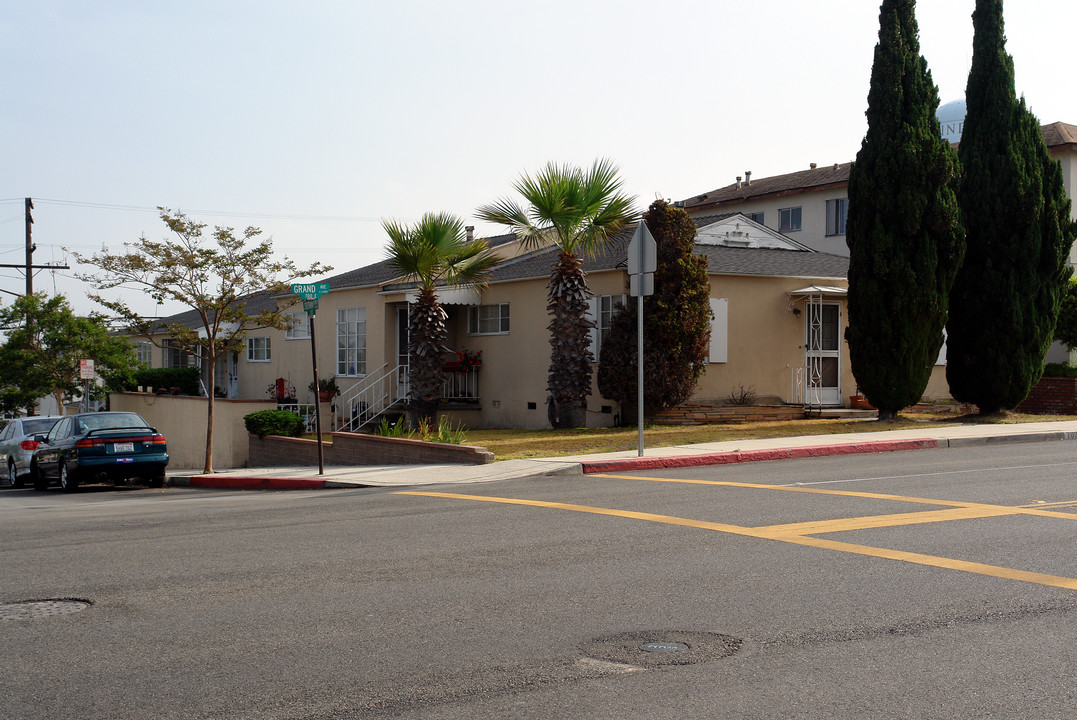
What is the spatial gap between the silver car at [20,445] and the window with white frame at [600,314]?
12.1 meters

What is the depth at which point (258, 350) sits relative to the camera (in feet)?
114

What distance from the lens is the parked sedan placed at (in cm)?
1867

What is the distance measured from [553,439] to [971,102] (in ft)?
41.9

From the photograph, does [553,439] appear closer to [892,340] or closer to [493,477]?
[493,477]

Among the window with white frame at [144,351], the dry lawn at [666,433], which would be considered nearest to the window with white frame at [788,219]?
the dry lawn at [666,433]

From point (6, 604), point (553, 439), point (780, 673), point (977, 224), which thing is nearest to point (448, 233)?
point (553, 439)

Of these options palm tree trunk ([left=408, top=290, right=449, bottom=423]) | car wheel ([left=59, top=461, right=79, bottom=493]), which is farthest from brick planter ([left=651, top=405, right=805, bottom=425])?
car wheel ([left=59, top=461, right=79, bottom=493])

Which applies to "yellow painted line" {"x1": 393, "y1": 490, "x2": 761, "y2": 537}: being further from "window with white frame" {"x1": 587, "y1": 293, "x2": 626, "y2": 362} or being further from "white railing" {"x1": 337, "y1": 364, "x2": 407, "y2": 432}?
"white railing" {"x1": 337, "y1": 364, "x2": 407, "y2": 432}

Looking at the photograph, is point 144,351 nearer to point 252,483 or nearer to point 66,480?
point 66,480

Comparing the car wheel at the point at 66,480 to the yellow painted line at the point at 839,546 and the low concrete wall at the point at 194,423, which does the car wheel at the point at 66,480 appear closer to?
the low concrete wall at the point at 194,423

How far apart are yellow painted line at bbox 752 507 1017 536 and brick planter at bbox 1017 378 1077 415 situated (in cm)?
1709

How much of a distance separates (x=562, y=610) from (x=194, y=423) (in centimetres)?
2266

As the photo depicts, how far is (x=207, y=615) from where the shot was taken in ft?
21.7

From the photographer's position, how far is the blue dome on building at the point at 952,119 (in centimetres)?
3925
